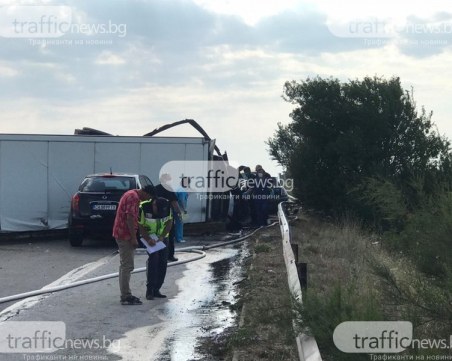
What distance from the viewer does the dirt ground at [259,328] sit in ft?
23.7

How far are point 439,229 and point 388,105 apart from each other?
16.3m

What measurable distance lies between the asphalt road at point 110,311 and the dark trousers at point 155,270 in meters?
0.23

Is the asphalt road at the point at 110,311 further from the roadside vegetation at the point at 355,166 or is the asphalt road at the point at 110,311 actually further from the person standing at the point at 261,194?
the person standing at the point at 261,194

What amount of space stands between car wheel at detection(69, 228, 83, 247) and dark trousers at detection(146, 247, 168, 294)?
7.32 metres

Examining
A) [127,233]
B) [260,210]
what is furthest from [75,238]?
[127,233]

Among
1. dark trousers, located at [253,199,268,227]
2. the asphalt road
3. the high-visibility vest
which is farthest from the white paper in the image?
dark trousers, located at [253,199,268,227]

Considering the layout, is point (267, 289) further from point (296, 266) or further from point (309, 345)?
point (309, 345)

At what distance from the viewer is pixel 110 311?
32.2 ft

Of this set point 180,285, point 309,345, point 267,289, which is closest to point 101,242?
point 180,285

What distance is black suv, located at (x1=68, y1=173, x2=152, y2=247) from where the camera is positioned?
17.6 m

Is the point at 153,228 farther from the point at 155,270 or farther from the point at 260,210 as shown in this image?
the point at 260,210

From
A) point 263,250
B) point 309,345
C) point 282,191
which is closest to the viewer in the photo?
point 309,345

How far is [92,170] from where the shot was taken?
66.1ft

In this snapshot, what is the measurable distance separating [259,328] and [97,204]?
9939 mm
